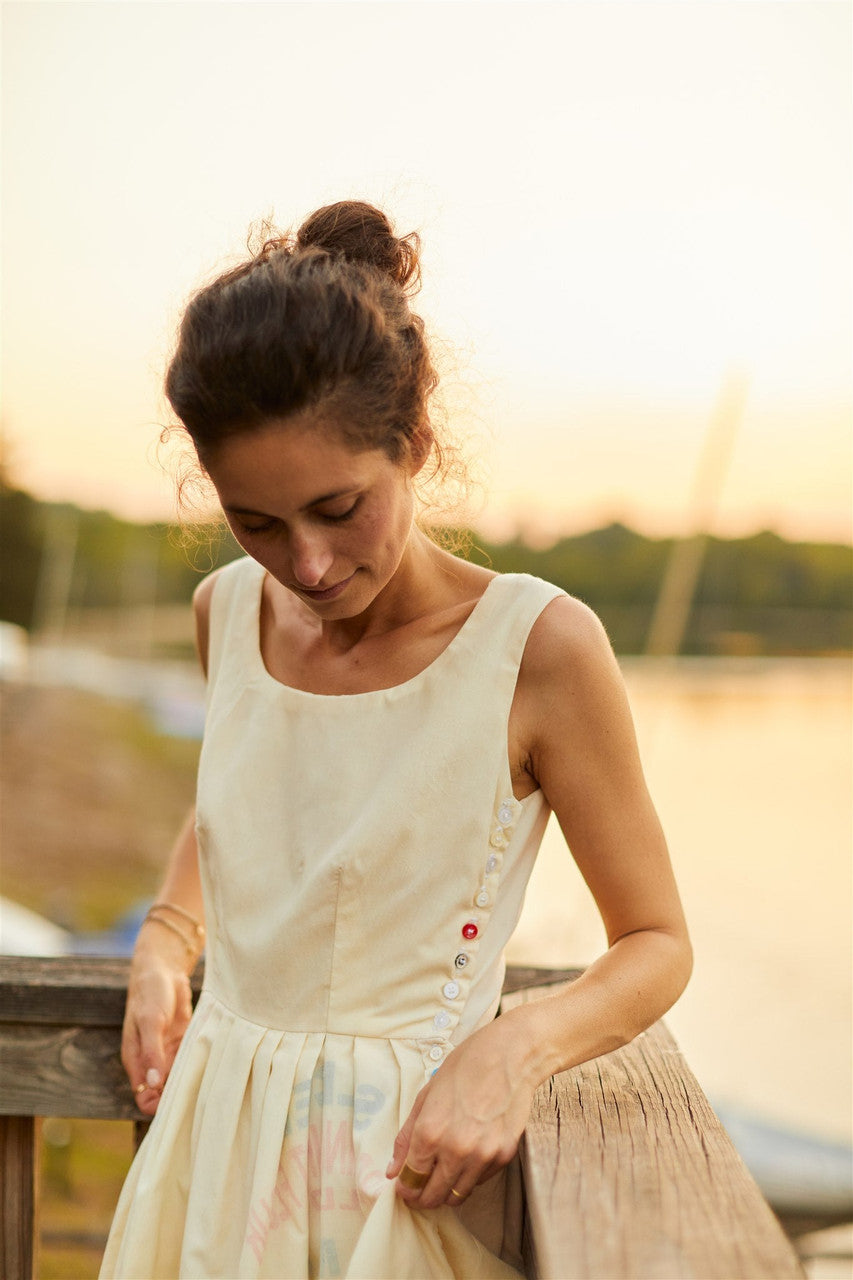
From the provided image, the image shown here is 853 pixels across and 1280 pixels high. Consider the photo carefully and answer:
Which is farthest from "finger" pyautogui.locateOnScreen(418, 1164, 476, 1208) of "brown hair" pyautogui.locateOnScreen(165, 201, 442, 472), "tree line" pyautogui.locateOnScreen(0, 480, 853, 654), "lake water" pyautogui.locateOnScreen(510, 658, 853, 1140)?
"tree line" pyautogui.locateOnScreen(0, 480, 853, 654)

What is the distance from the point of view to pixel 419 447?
1.16 meters

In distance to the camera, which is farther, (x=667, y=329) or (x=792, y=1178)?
(x=667, y=329)

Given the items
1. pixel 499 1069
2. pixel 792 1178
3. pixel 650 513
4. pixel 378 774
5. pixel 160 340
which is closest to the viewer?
pixel 499 1069

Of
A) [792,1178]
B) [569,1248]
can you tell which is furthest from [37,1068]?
[792,1178]

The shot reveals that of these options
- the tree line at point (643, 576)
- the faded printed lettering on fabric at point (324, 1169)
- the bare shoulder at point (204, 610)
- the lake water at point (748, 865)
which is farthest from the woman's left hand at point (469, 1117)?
the tree line at point (643, 576)

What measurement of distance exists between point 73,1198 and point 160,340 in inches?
221

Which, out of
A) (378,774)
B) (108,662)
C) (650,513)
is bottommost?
(108,662)

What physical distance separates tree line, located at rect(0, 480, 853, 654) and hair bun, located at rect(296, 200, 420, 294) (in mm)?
9325

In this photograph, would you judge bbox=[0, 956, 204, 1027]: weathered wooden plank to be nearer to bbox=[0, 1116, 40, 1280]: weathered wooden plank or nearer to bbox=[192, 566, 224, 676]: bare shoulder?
bbox=[0, 1116, 40, 1280]: weathered wooden plank

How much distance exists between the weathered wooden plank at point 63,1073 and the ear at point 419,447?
722 mm

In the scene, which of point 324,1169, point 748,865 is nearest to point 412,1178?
point 324,1169

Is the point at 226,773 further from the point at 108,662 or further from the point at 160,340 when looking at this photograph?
the point at 108,662

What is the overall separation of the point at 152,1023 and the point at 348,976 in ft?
0.86

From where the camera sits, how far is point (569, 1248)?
0.80 meters
